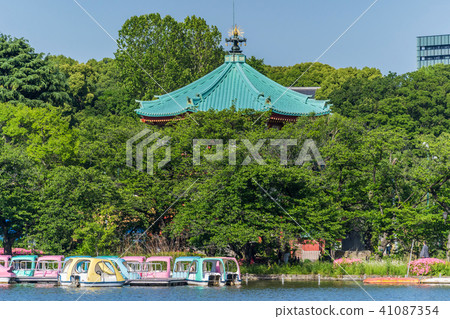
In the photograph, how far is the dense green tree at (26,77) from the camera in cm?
5512

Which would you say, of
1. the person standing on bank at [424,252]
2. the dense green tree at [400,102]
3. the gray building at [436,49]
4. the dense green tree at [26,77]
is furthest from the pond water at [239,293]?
the gray building at [436,49]

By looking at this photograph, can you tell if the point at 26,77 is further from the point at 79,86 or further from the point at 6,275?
the point at 6,275

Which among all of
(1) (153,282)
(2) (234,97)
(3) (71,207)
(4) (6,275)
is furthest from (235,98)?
(4) (6,275)

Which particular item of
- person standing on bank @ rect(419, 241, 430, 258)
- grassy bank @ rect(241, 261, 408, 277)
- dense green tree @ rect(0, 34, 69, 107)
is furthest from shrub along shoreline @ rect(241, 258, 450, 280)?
dense green tree @ rect(0, 34, 69, 107)

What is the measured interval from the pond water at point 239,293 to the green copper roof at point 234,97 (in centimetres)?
1497

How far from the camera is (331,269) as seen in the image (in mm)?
36000

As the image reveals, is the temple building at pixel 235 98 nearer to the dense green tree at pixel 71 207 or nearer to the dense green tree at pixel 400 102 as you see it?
the dense green tree at pixel 71 207

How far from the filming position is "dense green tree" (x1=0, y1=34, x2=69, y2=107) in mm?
55122

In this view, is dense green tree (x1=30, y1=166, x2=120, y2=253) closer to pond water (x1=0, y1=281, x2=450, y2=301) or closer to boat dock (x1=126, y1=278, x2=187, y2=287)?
pond water (x1=0, y1=281, x2=450, y2=301)

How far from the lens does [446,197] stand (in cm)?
3656

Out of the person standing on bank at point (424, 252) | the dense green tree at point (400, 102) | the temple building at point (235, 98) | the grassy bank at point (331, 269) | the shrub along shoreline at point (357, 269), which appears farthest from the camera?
the dense green tree at point (400, 102)
